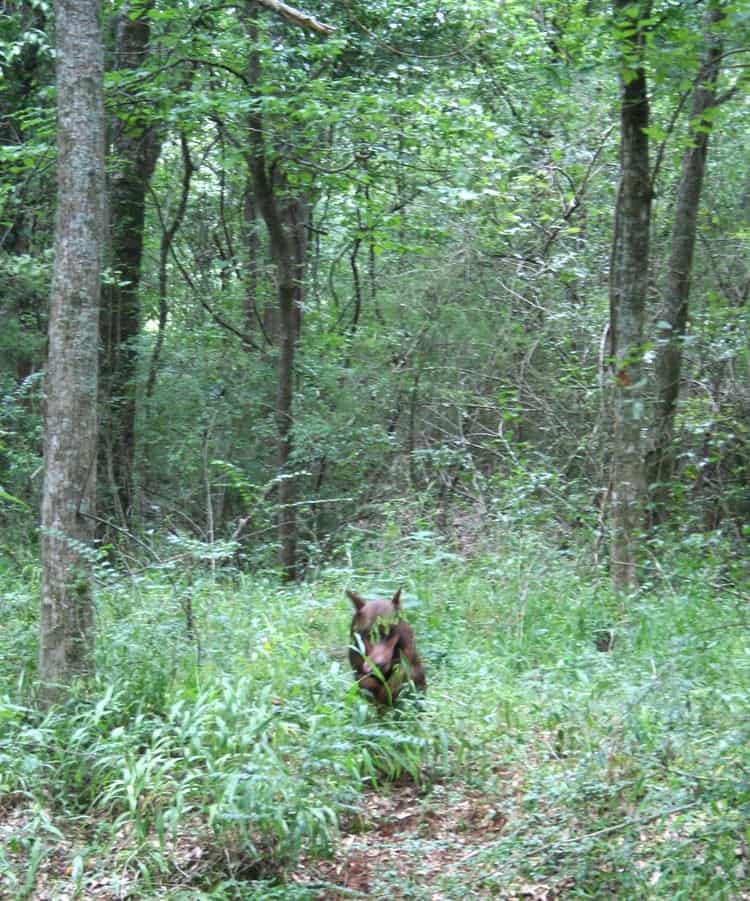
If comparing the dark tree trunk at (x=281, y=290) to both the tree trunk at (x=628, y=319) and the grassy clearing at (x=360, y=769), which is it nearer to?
the tree trunk at (x=628, y=319)

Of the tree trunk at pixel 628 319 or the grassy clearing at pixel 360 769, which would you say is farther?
the tree trunk at pixel 628 319

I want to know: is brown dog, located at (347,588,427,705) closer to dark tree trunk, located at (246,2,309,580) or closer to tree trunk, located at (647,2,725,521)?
dark tree trunk, located at (246,2,309,580)

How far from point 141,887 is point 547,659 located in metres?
3.67

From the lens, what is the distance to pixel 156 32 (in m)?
14.1

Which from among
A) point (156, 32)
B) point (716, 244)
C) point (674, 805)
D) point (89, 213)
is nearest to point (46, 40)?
point (156, 32)

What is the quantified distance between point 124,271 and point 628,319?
6.79 metres

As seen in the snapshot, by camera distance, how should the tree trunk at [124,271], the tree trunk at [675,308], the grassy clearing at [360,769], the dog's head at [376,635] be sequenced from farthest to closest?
1. the tree trunk at [124,271]
2. the tree trunk at [675,308]
3. the dog's head at [376,635]
4. the grassy clearing at [360,769]

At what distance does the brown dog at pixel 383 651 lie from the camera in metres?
6.35

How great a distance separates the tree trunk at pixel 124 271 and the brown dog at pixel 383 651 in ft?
19.6

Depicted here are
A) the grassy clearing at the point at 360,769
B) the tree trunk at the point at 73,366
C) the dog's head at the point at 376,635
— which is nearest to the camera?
the grassy clearing at the point at 360,769

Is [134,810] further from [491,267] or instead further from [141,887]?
[491,267]

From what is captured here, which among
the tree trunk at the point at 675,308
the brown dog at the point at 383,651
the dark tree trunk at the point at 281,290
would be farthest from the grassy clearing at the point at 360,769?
the dark tree trunk at the point at 281,290

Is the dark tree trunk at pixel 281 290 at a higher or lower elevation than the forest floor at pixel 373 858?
higher

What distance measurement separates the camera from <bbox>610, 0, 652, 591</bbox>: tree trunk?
8.75 meters
